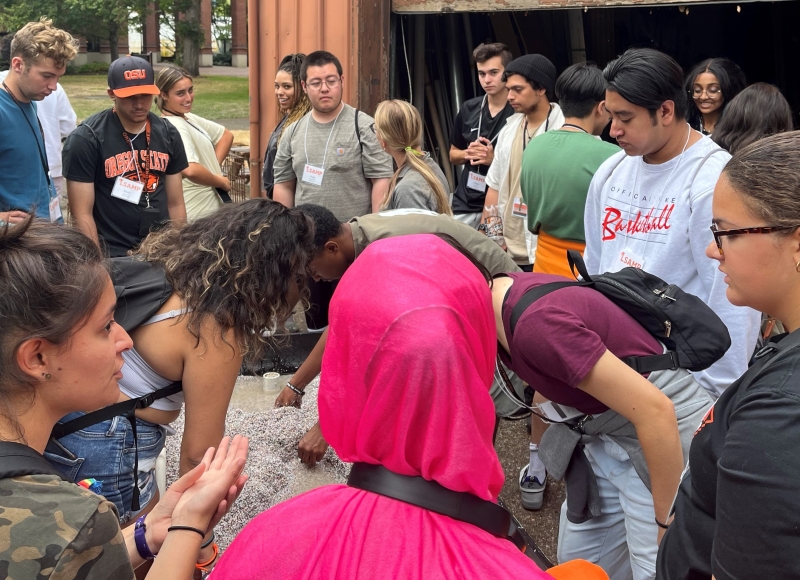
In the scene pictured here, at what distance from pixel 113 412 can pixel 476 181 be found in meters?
3.41

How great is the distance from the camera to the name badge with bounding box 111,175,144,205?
12.7ft

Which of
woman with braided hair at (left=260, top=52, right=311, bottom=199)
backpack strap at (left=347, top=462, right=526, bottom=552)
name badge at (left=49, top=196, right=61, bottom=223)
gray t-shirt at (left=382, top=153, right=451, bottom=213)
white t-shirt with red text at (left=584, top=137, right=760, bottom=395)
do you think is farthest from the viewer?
woman with braided hair at (left=260, top=52, right=311, bottom=199)

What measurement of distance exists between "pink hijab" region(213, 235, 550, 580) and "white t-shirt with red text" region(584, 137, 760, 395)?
1.42 m

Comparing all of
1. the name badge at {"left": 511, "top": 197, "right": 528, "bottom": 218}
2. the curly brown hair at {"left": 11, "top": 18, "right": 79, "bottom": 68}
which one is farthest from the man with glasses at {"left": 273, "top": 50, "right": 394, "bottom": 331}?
the curly brown hair at {"left": 11, "top": 18, "right": 79, "bottom": 68}

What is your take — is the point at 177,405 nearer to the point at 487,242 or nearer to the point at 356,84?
the point at 487,242

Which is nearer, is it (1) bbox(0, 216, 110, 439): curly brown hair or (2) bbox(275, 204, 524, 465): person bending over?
(1) bbox(0, 216, 110, 439): curly brown hair

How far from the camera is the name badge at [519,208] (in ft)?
13.6

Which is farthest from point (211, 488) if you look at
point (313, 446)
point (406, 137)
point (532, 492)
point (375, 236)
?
point (406, 137)

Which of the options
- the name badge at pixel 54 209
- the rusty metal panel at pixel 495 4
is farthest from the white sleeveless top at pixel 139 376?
the rusty metal panel at pixel 495 4

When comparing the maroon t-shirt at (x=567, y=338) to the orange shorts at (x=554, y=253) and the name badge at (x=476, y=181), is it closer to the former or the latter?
the orange shorts at (x=554, y=253)

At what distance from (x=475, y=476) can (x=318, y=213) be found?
1.73 meters

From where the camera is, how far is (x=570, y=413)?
6.90 feet

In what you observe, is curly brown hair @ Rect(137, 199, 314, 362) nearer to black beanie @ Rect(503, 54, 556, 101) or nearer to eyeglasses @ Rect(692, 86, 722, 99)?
black beanie @ Rect(503, 54, 556, 101)

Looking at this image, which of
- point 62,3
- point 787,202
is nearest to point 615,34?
point 787,202
